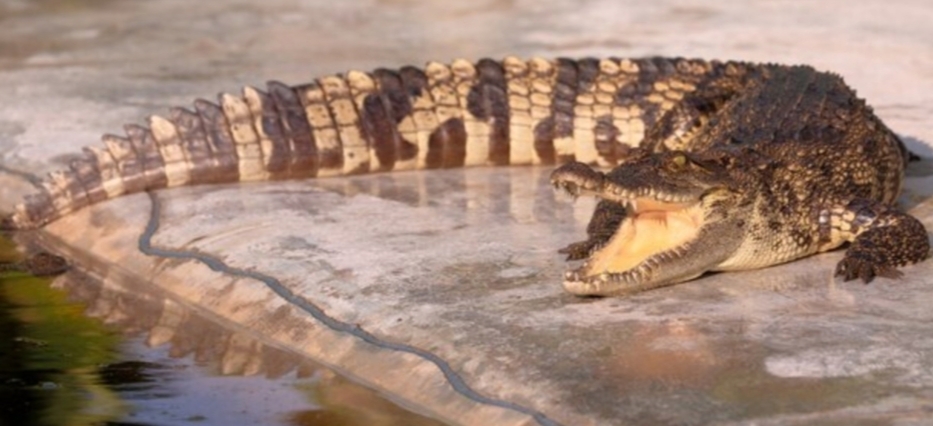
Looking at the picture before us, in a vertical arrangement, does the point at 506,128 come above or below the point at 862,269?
above

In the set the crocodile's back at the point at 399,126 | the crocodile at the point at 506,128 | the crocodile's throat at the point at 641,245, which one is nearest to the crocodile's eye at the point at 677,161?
the crocodile's throat at the point at 641,245

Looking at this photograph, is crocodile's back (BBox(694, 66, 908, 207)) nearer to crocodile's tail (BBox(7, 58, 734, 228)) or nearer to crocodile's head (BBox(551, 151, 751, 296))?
crocodile's head (BBox(551, 151, 751, 296))

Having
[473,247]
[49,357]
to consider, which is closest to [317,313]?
[473,247]

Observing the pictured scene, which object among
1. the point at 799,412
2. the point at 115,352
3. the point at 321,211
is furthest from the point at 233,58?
the point at 799,412

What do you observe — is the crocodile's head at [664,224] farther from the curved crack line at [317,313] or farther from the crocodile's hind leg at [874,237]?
the curved crack line at [317,313]

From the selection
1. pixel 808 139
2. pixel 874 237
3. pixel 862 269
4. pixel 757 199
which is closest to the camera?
pixel 862 269

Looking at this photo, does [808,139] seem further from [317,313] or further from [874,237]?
[317,313]
